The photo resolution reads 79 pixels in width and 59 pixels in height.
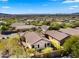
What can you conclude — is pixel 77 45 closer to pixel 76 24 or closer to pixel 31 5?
pixel 76 24

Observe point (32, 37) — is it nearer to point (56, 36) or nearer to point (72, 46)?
point (56, 36)

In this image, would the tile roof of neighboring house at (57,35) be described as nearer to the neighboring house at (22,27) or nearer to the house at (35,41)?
the house at (35,41)

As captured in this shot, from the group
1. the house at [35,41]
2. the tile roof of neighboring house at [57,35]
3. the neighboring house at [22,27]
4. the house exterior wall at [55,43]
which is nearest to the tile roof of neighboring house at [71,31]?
the tile roof of neighboring house at [57,35]

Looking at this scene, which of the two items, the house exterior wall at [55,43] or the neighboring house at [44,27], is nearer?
the house exterior wall at [55,43]

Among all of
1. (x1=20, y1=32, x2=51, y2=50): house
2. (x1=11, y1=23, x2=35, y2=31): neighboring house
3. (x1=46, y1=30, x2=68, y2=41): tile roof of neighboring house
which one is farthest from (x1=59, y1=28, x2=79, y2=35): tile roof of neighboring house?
(x1=11, y1=23, x2=35, y2=31): neighboring house

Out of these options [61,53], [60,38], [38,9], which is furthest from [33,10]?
[61,53]

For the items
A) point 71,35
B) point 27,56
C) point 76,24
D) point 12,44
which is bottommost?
point 27,56

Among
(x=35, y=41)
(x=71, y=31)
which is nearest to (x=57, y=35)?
(x=71, y=31)
